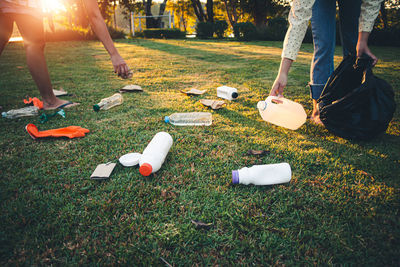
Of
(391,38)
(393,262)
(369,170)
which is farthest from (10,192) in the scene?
(391,38)

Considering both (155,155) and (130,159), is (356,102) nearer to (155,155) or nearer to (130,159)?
(155,155)

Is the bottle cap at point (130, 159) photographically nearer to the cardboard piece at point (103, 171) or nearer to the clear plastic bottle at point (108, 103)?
the cardboard piece at point (103, 171)

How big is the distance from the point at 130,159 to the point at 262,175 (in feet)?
3.52

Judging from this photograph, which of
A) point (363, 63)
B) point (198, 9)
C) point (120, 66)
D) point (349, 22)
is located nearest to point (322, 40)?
point (349, 22)

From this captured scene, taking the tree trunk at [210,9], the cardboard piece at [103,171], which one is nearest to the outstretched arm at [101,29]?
the cardboard piece at [103,171]

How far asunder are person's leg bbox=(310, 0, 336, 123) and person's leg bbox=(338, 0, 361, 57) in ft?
0.39

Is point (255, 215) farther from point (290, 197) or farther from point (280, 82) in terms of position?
point (280, 82)

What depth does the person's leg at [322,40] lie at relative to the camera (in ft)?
7.06

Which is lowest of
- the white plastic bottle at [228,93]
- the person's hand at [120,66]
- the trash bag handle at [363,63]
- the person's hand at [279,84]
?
the white plastic bottle at [228,93]

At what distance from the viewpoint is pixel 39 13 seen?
2.62 metres

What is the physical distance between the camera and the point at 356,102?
1883mm

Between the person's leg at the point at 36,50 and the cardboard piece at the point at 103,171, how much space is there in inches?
78.5

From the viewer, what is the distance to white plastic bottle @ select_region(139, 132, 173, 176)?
1.48 metres

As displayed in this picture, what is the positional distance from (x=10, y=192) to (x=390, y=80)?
6.09 m
